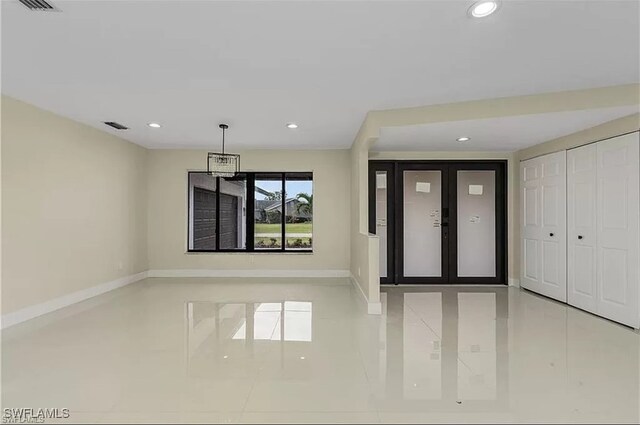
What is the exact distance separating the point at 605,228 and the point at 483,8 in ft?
11.2

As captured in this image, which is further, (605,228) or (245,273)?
(245,273)

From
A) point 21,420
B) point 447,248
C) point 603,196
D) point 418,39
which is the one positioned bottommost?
point 21,420

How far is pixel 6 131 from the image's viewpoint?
376 cm

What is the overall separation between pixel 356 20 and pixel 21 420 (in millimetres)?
3204

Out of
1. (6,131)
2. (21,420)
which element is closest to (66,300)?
(6,131)

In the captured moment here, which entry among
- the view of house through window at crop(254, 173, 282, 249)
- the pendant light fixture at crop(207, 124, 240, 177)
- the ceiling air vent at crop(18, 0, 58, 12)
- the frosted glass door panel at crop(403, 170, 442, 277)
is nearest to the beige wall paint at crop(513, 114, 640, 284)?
the frosted glass door panel at crop(403, 170, 442, 277)

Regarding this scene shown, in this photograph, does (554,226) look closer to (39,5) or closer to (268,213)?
(268,213)

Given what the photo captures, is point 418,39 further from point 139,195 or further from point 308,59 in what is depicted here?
point 139,195

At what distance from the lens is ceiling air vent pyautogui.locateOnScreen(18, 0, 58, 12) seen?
211 centimetres

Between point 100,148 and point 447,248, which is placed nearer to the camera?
point 100,148

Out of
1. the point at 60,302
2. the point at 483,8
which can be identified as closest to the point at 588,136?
the point at 483,8

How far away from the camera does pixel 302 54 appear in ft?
9.11

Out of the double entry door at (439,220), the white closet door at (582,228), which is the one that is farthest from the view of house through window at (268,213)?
the white closet door at (582,228)

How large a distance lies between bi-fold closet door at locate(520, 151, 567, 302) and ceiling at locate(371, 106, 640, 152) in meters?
0.43
